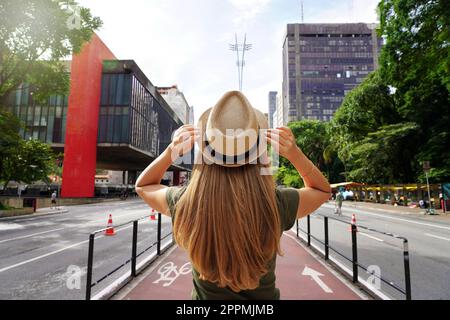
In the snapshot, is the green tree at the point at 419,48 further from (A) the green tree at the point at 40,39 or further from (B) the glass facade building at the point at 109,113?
(B) the glass facade building at the point at 109,113

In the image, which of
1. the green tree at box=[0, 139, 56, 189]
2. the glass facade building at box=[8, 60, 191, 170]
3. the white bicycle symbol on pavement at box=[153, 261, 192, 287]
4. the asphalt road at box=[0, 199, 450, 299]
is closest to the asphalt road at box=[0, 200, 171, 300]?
the asphalt road at box=[0, 199, 450, 299]

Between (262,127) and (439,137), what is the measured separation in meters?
29.7

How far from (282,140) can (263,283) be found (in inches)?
28.8

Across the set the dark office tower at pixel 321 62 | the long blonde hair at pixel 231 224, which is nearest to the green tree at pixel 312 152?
the long blonde hair at pixel 231 224

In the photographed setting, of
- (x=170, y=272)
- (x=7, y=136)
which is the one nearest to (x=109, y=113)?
(x=7, y=136)

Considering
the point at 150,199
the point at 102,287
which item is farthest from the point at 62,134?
the point at 150,199

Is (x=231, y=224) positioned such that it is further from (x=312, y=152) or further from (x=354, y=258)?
(x=312, y=152)

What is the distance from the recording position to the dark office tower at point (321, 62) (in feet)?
328

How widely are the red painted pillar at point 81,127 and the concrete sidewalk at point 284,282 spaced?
2833cm

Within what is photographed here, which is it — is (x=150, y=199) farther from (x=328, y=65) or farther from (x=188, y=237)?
(x=328, y=65)

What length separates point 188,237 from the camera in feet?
4.34

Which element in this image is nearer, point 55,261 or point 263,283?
point 263,283

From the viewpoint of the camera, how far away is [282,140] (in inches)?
53.5

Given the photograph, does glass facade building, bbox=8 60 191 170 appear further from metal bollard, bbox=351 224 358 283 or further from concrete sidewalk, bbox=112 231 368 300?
metal bollard, bbox=351 224 358 283
